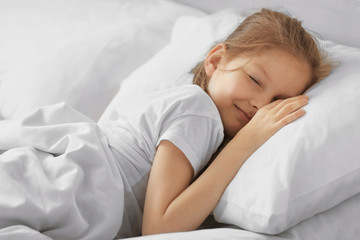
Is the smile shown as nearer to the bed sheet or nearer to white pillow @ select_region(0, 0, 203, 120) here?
the bed sheet

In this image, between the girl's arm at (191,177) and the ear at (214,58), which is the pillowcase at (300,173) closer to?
the girl's arm at (191,177)

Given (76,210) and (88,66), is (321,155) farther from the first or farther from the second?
(88,66)

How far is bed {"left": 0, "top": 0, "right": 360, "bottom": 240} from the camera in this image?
3.15 feet

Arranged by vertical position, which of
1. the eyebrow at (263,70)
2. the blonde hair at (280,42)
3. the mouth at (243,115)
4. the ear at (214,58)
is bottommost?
the mouth at (243,115)

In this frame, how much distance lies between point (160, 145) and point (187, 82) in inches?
12.7

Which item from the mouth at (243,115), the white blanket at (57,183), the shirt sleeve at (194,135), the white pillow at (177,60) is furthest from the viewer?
the white pillow at (177,60)

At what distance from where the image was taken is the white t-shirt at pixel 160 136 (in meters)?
1.08

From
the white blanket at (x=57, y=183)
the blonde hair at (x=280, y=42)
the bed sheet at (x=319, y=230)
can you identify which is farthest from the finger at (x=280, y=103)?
the white blanket at (x=57, y=183)

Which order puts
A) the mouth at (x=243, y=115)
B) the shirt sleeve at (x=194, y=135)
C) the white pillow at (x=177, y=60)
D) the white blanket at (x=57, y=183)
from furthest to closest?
the white pillow at (x=177, y=60), the mouth at (x=243, y=115), the shirt sleeve at (x=194, y=135), the white blanket at (x=57, y=183)

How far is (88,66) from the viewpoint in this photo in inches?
61.3

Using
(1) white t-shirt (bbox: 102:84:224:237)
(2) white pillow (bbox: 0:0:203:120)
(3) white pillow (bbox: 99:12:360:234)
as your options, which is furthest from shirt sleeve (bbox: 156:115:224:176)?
(2) white pillow (bbox: 0:0:203:120)

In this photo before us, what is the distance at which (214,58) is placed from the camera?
1.29 metres

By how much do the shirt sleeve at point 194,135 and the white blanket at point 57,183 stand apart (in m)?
0.13

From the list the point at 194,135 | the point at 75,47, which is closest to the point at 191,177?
the point at 194,135
